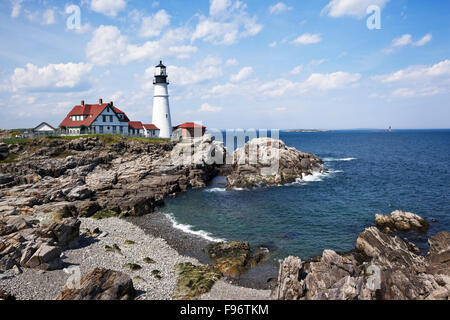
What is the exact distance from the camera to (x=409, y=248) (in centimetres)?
2481

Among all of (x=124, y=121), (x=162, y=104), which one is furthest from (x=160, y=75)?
(x=124, y=121)

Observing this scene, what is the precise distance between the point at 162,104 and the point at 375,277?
65.0 m

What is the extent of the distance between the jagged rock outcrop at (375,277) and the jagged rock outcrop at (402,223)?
22.0 ft

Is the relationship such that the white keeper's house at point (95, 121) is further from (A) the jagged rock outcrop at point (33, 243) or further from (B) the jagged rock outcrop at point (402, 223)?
(B) the jagged rock outcrop at point (402, 223)

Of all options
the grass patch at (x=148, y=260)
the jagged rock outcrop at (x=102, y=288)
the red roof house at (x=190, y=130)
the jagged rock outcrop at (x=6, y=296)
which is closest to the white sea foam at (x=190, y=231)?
the grass patch at (x=148, y=260)

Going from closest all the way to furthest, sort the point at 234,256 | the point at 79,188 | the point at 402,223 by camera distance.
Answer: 1. the point at 234,256
2. the point at 402,223
3. the point at 79,188

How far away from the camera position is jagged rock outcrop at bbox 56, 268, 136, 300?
15594 millimetres

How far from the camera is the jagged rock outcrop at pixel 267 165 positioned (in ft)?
174

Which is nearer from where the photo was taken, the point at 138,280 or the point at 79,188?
the point at 138,280

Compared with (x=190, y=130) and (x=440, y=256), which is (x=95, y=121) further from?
Result: (x=440, y=256)

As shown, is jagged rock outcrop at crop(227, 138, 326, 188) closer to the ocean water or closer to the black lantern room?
the ocean water

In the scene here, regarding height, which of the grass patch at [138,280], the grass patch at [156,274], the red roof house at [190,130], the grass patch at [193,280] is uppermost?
the red roof house at [190,130]

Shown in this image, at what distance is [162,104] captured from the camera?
72.6 meters
